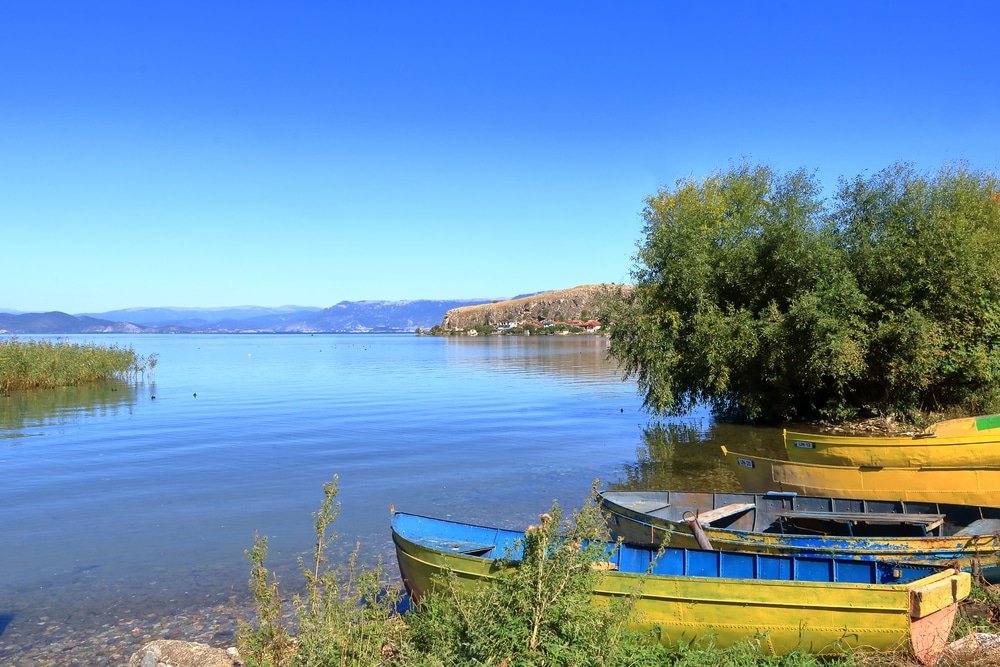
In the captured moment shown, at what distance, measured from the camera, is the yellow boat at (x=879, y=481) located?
44.9ft

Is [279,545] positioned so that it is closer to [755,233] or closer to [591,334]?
[755,233]

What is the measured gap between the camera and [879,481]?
1500 cm

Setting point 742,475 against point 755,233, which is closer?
point 742,475

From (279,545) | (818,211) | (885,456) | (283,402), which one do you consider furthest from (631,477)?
(283,402)

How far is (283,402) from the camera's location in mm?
40062

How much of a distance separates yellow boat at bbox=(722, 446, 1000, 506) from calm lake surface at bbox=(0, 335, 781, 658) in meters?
3.27

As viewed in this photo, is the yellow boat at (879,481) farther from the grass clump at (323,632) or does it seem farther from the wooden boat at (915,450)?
the grass clump at (323,632)

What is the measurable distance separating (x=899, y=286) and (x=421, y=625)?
73.6 ft

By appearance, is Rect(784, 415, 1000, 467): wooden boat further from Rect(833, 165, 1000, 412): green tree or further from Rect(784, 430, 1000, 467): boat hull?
Rect(833, 165, 1000, 412): green tree

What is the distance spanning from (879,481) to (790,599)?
8524mm

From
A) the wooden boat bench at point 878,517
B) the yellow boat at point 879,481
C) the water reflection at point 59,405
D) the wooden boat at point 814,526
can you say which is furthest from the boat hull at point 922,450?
the water reflection at point 59,405

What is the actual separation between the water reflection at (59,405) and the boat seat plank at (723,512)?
89.8 feet

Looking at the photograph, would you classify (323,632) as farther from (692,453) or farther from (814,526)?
(692,453)

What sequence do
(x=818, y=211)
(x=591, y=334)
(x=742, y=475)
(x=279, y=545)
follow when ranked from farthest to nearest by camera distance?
1. (x=591, y=334)
2. (x=818, y=211)
3. (x=742, y=475)
4. (x=279, y=545)
